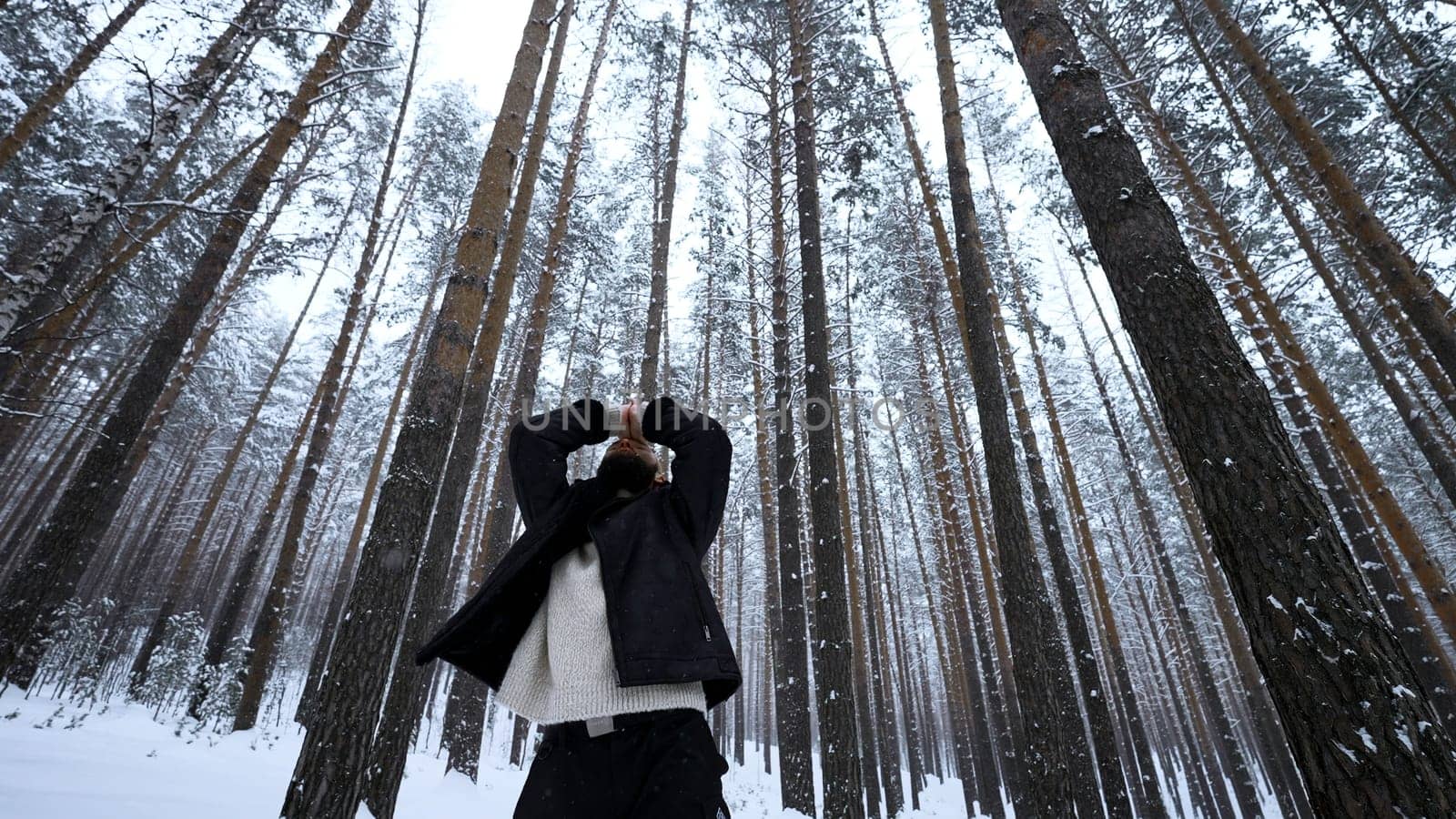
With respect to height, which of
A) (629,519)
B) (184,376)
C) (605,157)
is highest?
(605,157)

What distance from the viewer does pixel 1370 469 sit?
8.44 m

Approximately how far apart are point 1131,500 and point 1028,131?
19.8 metres

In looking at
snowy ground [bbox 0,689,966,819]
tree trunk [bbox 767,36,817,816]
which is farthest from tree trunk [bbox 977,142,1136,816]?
snowy ground [bbox 0,689,966,819]

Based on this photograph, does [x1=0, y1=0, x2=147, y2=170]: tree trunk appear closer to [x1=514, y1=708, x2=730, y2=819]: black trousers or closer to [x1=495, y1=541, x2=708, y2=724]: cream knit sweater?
[x1=495, y1=541, x2=708, y2=724]: cream knit sweater

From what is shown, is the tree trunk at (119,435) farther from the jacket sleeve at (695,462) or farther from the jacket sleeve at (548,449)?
the jacket sleeve at (695,462)

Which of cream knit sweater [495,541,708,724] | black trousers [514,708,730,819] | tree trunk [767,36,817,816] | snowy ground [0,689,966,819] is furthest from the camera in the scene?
tree trunk [767,36,817,816]

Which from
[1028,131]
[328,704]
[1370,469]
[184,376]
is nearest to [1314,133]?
[1370,469]

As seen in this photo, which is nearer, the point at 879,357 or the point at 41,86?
the point at 41,86

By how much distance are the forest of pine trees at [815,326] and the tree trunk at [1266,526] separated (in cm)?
1

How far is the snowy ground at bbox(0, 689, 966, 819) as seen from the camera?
4.09 meters

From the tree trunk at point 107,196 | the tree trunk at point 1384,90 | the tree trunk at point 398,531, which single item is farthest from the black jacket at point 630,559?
the tree trunk at point 1384,90

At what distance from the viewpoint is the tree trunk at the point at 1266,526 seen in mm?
2078

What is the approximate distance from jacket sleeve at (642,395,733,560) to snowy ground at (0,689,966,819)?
4.39 metres

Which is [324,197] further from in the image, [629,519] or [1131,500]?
[1131,500]
